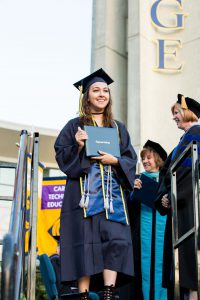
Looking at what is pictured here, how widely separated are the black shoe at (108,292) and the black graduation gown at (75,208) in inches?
5.1

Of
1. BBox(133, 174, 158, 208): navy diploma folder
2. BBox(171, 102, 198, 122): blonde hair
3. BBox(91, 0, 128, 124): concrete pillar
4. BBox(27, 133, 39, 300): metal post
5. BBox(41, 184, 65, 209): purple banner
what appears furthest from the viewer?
BBox(41, 184, 65, 209): purple banner

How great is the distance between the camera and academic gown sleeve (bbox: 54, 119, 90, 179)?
151 inches

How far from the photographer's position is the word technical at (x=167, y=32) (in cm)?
959

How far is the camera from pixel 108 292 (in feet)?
11.5

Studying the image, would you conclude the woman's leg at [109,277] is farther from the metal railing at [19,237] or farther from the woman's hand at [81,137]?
the woman's hand at [81,137]

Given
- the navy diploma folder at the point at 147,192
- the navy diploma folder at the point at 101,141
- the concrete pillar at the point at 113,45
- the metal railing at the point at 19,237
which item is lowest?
the metal railing at the point at 19,237

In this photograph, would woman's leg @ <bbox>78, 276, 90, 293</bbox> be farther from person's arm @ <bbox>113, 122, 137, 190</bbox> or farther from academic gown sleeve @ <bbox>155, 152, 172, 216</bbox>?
academic gown sleeve @ <bbox>155, 152, 172, 216</bbox>

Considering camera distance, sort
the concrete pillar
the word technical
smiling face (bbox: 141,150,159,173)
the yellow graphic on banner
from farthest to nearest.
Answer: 1. the yellow graphic on banner
2. the concrete pillar
3. the word technical
4. smiling face (bbox: 141,150,159,173)

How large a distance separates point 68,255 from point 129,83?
6.11 m

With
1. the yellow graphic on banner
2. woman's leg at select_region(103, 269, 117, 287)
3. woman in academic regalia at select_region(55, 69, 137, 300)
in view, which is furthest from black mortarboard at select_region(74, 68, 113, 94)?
the yellow graphic on banner

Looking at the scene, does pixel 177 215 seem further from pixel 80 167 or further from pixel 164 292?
pixel 164 292

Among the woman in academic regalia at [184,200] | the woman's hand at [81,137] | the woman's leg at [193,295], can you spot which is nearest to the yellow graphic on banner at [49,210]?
the woman in academic regalia at [184,200]

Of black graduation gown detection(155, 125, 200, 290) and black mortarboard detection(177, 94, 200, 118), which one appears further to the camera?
black mortarboard detection(177, 94, 200, 118)

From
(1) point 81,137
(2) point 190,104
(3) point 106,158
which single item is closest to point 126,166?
(3) point 106,158
